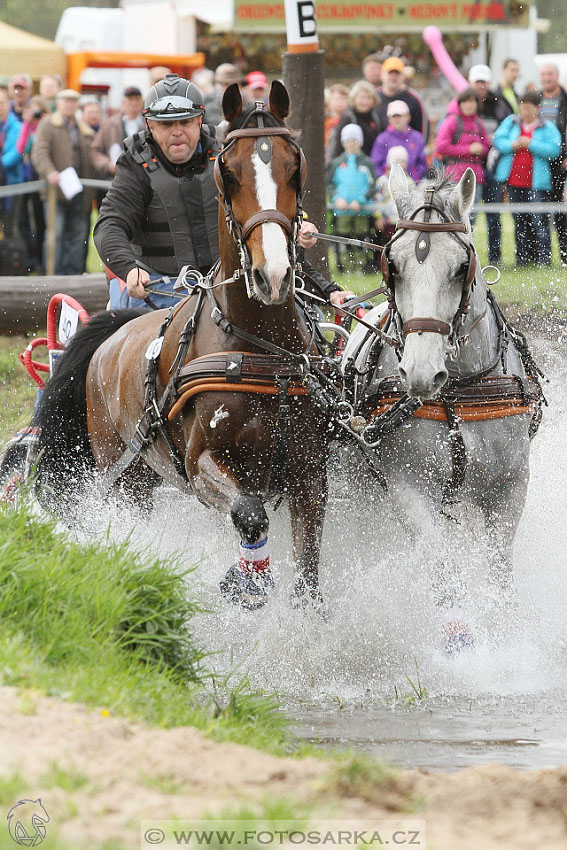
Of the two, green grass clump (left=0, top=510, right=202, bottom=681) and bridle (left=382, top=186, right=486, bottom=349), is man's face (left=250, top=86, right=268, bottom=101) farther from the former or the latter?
green grass clump (left=0, top=510, right=202, bottom=681)

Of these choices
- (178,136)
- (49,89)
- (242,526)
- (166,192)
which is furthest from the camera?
(49,89)

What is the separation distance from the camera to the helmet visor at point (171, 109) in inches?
241

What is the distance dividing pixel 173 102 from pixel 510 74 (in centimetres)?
917

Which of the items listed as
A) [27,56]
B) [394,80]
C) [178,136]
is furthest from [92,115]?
[178,136]

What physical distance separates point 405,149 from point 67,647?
366 inches

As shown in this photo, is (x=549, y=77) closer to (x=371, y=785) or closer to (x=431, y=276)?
(x=431, y=276)

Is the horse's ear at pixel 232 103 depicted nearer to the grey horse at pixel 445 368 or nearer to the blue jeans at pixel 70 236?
the grey horse at pixel 445 368

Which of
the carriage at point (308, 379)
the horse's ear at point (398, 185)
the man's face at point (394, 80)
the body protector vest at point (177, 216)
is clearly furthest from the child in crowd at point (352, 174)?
the horse's ear at point (398, 185)

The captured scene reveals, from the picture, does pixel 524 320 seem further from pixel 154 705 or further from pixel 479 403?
pixel 154 705

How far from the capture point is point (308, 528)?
5500 mm

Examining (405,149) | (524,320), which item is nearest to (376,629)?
(524,320)

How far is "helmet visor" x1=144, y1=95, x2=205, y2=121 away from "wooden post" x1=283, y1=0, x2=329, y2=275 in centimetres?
225

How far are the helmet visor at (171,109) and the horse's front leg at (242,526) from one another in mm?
1786

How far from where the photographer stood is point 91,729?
3643 mm
